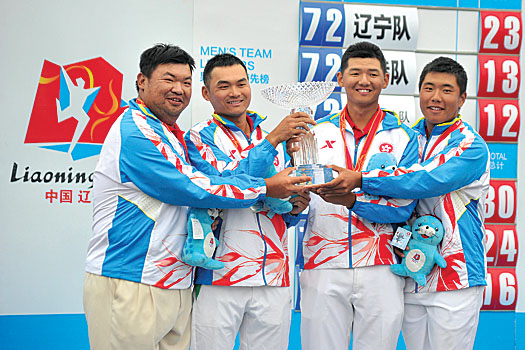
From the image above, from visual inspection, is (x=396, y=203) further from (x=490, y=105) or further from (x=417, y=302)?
(x=490, y=105)

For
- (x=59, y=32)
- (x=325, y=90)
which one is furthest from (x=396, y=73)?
(x=59, y=32)

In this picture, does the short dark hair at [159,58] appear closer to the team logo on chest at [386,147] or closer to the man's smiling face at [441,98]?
the team logo on chest at [386,147]

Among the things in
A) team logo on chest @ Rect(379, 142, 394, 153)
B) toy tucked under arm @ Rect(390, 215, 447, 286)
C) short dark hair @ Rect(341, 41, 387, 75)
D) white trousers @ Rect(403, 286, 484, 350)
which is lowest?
white trousers @ Rect(403, 286, 484, 350)

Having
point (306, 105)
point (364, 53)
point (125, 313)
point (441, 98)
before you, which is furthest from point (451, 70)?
point (125, 313)

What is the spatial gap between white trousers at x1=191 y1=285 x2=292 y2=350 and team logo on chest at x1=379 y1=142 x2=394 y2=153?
758 mm

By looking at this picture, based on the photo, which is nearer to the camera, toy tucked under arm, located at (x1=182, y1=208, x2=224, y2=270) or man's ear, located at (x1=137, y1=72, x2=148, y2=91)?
toy tucked under arm, located at (x1=182, y1=208, x2=224, y2=270)

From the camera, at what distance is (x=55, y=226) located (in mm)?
3617

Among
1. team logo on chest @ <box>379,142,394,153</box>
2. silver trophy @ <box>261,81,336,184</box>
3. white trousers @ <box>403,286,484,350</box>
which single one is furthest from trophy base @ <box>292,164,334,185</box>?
white trousers @ <box>403,286,484,350</box>

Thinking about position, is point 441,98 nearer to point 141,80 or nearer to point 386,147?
point 386,147

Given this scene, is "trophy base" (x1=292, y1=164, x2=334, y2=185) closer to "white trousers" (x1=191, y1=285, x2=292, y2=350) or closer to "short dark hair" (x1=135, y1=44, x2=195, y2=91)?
"white trousers" (x1=191, y1=285, x2=292, y2=350)

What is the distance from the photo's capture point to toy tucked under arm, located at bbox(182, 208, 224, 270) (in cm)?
207

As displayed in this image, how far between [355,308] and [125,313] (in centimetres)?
100

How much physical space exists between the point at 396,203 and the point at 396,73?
170cm

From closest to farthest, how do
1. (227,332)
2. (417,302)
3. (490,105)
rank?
1. (227,332)
2. (417,302)
3. (490,105)
